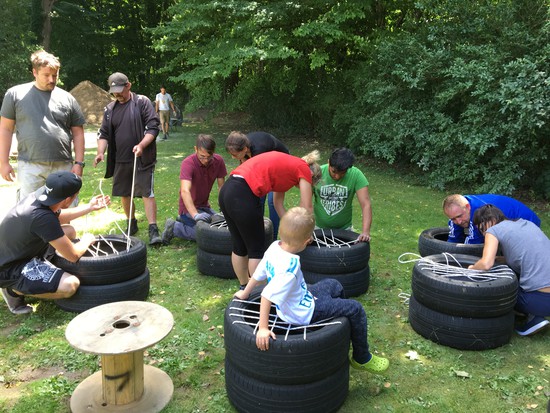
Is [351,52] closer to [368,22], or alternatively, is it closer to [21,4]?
[368,22]

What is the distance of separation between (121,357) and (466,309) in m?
2.56

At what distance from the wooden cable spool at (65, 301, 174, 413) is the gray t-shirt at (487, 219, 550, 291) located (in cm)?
283

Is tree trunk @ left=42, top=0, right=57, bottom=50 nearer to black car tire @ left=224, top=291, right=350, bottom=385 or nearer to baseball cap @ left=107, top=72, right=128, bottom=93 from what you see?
baseball cap @ left=107, top=72, right=128, bottom=93

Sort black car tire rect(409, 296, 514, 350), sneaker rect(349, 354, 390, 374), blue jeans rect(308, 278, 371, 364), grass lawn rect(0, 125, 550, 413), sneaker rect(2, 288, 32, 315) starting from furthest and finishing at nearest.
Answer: sneaker rect(2, 288, 32, 315), black car tire rect(409, 296, 514, 350), sneaker rect(349, 354, 390, 374), grass lawn rect(0, 125, 550, 413), blue jeans rect(308, 278, 371, 364)

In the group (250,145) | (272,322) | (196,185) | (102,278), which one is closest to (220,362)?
(272,322)

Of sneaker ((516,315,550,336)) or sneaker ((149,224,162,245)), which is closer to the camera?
sneaker ((516,315,550,336))

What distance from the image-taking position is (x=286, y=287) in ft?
8.83

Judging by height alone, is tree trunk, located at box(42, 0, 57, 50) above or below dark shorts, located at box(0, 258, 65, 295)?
above

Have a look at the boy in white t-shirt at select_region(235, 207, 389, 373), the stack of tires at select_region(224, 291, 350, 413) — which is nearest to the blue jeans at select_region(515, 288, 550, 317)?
the boy in white t-shirt at select_region(235, 207, 389, 373)

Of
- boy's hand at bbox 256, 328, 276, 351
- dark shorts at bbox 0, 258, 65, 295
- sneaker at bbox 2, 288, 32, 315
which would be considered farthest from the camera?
sneaker at bbox 2, 288, 32, 315

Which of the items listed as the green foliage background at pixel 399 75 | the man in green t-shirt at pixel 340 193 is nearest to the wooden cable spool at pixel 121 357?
the man in green t-shirt at pixel 340 193

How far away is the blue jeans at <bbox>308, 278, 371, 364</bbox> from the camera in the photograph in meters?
2.96

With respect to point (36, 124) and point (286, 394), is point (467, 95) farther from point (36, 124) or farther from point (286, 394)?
point (286, 394)

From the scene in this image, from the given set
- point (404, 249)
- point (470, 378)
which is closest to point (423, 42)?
point (404, 249)
